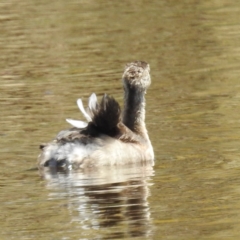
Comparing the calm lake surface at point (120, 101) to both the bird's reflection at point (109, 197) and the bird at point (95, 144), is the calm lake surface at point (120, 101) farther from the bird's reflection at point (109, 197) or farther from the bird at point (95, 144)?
the bird at point (95, 144)

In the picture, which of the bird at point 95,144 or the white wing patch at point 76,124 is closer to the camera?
the bird at point 95,144

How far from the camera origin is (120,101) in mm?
15797

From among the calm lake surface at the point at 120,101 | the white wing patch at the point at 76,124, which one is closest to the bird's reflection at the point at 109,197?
the calm lake surface at the point at 120,101

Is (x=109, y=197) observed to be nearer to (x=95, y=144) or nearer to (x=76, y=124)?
(x=95, y=144)

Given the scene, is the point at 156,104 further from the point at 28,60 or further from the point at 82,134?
the point at 28,60

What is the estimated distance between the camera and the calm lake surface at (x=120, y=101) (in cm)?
950

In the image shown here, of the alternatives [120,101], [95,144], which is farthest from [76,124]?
[120,101]

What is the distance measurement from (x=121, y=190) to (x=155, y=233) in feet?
5.91

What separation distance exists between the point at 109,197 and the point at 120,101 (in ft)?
18.0

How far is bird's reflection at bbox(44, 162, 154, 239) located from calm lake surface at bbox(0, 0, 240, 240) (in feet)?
0.03

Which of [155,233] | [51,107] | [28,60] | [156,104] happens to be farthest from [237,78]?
[155,233]

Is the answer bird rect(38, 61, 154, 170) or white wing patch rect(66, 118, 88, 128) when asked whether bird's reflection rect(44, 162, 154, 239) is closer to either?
bird rect(38, 61, 154, 170)

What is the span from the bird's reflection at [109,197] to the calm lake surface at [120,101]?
0.01 metres

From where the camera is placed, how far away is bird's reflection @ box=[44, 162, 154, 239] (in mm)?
Result: 9234
